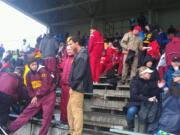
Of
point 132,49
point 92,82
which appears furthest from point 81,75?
point 132,49

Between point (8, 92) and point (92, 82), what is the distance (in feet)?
7.02

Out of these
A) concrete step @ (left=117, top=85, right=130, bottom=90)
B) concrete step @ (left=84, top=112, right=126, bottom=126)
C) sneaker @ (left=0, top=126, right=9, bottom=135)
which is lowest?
sneaker @ (left=0, top=126, right=9, bottom=135)

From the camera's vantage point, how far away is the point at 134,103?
5977mm

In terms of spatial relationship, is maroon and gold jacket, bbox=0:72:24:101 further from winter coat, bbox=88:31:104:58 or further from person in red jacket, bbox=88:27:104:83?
winter coat, bbox=88:31:104:58

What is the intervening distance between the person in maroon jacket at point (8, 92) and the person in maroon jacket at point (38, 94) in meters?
0.30

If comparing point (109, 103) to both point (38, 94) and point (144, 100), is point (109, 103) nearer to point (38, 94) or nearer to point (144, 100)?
point (38, 94)

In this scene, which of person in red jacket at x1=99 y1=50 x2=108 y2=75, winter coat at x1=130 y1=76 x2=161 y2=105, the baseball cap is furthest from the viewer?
person in red jacket at x1=99 y1=50 x2=108 y2=75

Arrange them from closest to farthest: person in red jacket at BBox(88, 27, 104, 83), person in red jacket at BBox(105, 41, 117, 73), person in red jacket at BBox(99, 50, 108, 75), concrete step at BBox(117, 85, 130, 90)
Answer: concrete step at BBox(117, 85, 130, 90), person in red jacket at BBox(88, 27, 104, 83), person in red jacket at BBox(99, 50, 108, 75), person in red jacket at BBox(105, 41, 117, 73)

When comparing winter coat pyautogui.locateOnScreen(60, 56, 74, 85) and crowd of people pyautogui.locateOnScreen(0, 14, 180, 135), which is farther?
winter coat pyautogui.locateOnScreen(60, 56, 74, 85)

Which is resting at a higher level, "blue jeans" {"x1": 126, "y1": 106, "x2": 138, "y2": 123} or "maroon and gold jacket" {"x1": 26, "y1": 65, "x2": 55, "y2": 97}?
"maroon and gold jacket" {"x1": 26, "y1": 65, "x2": 55, "y2": 97}

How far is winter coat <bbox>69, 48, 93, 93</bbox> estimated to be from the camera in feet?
19.6

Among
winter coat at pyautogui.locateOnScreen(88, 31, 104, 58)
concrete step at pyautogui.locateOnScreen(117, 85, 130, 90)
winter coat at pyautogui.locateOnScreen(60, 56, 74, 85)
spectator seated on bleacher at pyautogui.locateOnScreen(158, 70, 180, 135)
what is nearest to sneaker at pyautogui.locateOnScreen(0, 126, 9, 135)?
winter coat at pyautogui.locateOnScreen(60, 56, 74, 85)

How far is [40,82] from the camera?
700 centimetres

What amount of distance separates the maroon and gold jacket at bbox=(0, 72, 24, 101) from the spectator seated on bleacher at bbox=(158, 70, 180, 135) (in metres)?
3.50
